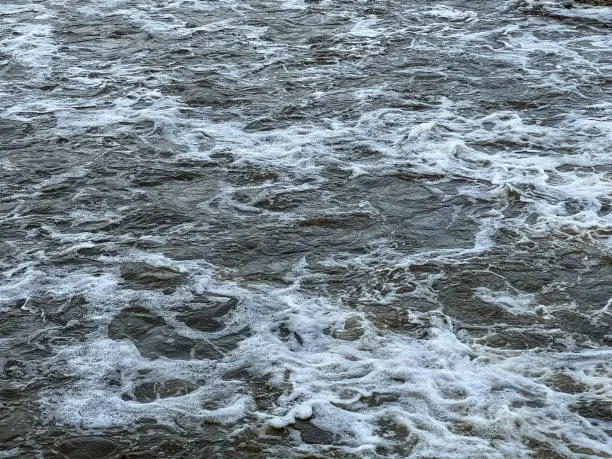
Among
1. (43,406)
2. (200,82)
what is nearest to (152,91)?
(200,82)

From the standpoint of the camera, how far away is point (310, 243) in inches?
268

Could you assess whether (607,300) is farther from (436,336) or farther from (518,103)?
(518,103)

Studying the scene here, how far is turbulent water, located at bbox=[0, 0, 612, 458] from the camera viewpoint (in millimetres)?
4957

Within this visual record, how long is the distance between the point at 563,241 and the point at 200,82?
5.06 metres

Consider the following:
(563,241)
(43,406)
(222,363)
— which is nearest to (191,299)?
(222,363)

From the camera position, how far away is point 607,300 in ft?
19.6

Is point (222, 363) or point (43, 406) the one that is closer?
point (43, 406)

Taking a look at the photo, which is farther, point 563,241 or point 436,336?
point 563,241

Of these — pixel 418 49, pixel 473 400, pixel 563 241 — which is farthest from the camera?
pixel 418 49

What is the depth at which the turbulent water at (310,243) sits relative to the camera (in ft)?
16.3

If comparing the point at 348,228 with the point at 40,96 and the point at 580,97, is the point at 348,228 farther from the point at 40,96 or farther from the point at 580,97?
the point at 40,96

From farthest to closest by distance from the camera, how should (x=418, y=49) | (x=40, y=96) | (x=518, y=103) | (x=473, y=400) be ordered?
(x=418, y=49)
(x=40, y=96)
(x=518, y=103)
(x=473, y=400)

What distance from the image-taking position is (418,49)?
1090 cm

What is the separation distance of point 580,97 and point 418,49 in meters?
2.41
